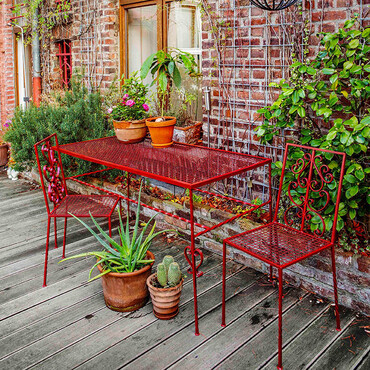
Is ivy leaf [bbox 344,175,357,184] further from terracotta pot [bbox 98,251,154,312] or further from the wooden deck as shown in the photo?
terracotta pot [bbox 98,251,154,312]

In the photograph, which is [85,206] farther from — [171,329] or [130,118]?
[171,329]

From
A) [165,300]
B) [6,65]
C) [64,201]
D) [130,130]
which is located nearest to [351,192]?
[165,300]

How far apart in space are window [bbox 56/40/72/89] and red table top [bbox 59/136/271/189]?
8.31 feet

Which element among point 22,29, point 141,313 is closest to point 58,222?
point 141,313

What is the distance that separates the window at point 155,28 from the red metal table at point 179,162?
1.35 m

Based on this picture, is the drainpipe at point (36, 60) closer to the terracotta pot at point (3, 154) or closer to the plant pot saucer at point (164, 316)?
the terracotta pot at point (3, 154)

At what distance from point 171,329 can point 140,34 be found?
3439 mm

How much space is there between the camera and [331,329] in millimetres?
2592

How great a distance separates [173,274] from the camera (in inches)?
104

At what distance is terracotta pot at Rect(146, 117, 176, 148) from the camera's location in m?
3.39

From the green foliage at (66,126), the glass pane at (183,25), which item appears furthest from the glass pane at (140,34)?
the green foliage at (66,126)

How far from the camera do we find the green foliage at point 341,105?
2543mm

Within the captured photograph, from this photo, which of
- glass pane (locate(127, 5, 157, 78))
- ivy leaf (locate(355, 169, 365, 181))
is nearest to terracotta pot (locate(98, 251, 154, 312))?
ivy leaf (locate(355, 169, 365, 181))

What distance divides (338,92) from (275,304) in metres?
1.40
